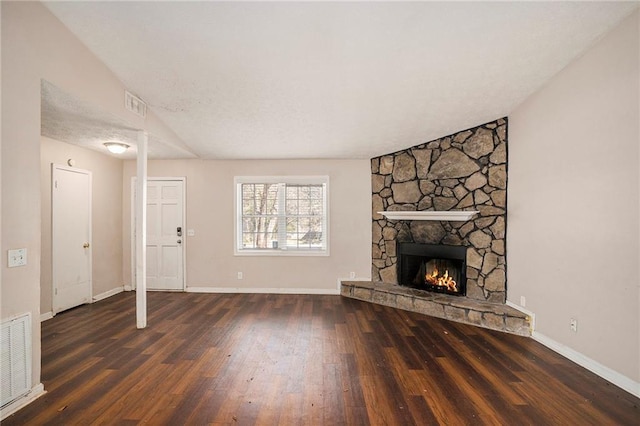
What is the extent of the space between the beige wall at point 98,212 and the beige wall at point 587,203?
19.8 ft

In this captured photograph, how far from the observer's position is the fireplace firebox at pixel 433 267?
4.08 metres

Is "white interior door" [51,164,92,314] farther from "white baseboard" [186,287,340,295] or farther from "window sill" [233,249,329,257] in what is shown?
"window sill" [233,249,329,257]

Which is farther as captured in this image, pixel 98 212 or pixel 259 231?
pixel 259 231

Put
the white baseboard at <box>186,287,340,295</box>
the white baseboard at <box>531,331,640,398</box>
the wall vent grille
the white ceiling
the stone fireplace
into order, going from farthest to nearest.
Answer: the white baseboard at <box>186,287,340,295</box> < the stone fireplace < the white baseboard at <box>531,331,640,398</box> < the white ceiling < the wall vent grille

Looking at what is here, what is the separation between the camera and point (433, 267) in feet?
14.4

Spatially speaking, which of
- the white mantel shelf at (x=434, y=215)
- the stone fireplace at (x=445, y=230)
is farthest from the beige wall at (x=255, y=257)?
the white mantel shelf at (x=434, y=215)

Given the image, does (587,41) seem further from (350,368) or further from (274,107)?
(350,368)

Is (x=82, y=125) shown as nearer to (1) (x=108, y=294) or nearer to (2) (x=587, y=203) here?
(1) (x=108, y=294)

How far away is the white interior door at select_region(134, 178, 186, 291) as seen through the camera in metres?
5.14

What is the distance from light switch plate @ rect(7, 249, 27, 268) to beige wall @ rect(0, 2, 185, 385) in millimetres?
29

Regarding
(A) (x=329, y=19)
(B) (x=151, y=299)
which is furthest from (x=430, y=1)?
(B) (x=151, y=299)

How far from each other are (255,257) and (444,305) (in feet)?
10.3

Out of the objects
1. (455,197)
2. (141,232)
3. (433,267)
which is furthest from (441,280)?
(141,232)

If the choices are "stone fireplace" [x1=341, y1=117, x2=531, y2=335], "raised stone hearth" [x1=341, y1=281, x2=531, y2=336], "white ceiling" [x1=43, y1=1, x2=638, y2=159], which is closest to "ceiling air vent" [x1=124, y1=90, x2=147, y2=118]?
"white ceiling" [x1=43, y1=1, x2=638, y2=159]
